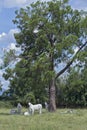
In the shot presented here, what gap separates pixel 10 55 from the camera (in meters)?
40.4

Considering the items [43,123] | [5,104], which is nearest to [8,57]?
[43,123]

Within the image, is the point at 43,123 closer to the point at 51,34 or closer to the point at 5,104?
the point at 51,34

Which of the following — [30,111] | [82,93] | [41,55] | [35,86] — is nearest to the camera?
[30,111]

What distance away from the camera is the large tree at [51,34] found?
39656 mm

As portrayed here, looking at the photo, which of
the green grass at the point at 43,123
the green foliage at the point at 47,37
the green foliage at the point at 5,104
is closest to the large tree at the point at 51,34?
the green foliage at the point at 47,37

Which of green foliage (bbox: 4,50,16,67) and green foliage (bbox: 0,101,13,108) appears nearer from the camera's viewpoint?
green foliage (bbox: 4,50,16,67)

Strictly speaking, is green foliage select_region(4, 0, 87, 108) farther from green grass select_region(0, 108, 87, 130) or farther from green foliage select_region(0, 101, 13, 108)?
green foliage select_region(0, 101, 13, 108)

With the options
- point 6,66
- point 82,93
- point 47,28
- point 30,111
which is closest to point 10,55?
point 6,66

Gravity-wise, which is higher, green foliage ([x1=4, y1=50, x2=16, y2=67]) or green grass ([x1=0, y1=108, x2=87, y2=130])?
green foliage ([x1=4, y1=50, x2=16, y2=67])

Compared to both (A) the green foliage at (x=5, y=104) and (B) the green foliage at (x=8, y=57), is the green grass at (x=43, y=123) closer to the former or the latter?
(B) the green foliage at (x=8, y=57)

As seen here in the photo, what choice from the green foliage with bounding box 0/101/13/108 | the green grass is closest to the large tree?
the green grass

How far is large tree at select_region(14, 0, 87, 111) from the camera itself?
3966cm

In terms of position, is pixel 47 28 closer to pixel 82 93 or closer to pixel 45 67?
pixel 45 67

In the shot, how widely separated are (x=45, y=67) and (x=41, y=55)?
112 cm
